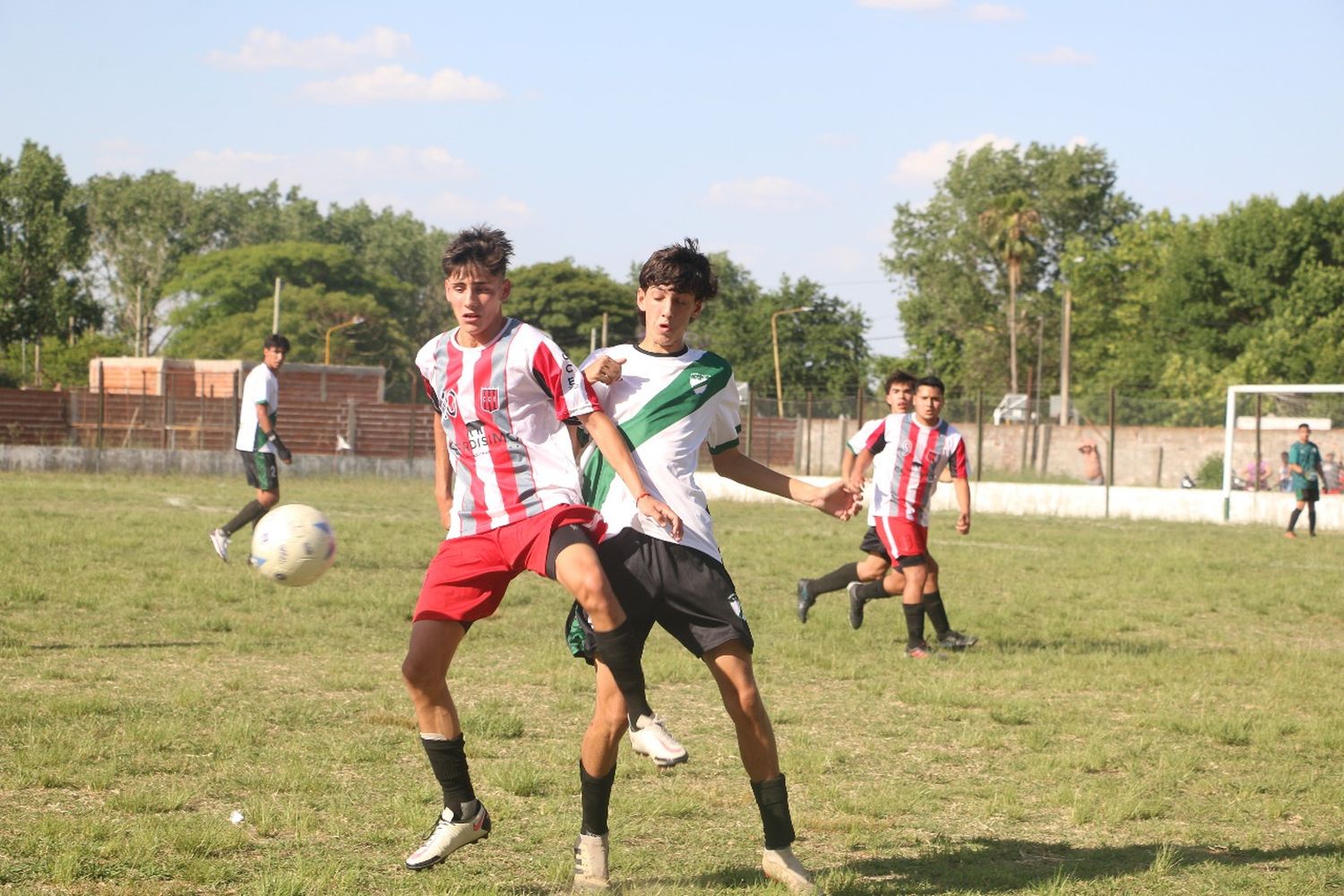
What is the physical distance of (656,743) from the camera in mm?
4586

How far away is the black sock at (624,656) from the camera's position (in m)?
4.34

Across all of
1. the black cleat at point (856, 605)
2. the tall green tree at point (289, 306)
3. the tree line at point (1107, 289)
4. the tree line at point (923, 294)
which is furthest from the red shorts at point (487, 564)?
the tall green tree at point (289, 306)

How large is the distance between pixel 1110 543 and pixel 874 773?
555 inches

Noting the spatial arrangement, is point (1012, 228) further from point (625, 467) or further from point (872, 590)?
point (625, 467)

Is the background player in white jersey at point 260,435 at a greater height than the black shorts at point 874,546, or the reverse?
the background player in white jersey at point 260,435

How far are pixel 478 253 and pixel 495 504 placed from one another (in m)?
0.82

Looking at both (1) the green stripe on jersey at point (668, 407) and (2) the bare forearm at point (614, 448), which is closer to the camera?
(2) the bare forearm at point (614, 448)

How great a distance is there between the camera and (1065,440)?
38.8 m

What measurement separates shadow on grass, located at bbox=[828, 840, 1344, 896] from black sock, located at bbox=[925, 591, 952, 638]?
15.9 ft

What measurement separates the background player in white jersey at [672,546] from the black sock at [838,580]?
5.95 metres

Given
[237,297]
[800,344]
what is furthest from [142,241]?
[800,344]

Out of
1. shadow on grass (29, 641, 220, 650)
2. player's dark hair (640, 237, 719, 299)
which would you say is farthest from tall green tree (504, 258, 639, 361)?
player's dark hair (640, 237, 719, 299)

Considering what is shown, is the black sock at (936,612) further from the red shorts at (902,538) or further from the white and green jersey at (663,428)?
the white and green jersey at (663,428)

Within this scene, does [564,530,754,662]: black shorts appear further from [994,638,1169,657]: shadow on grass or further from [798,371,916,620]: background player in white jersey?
[994,638,1169,657]: shadow on grass
